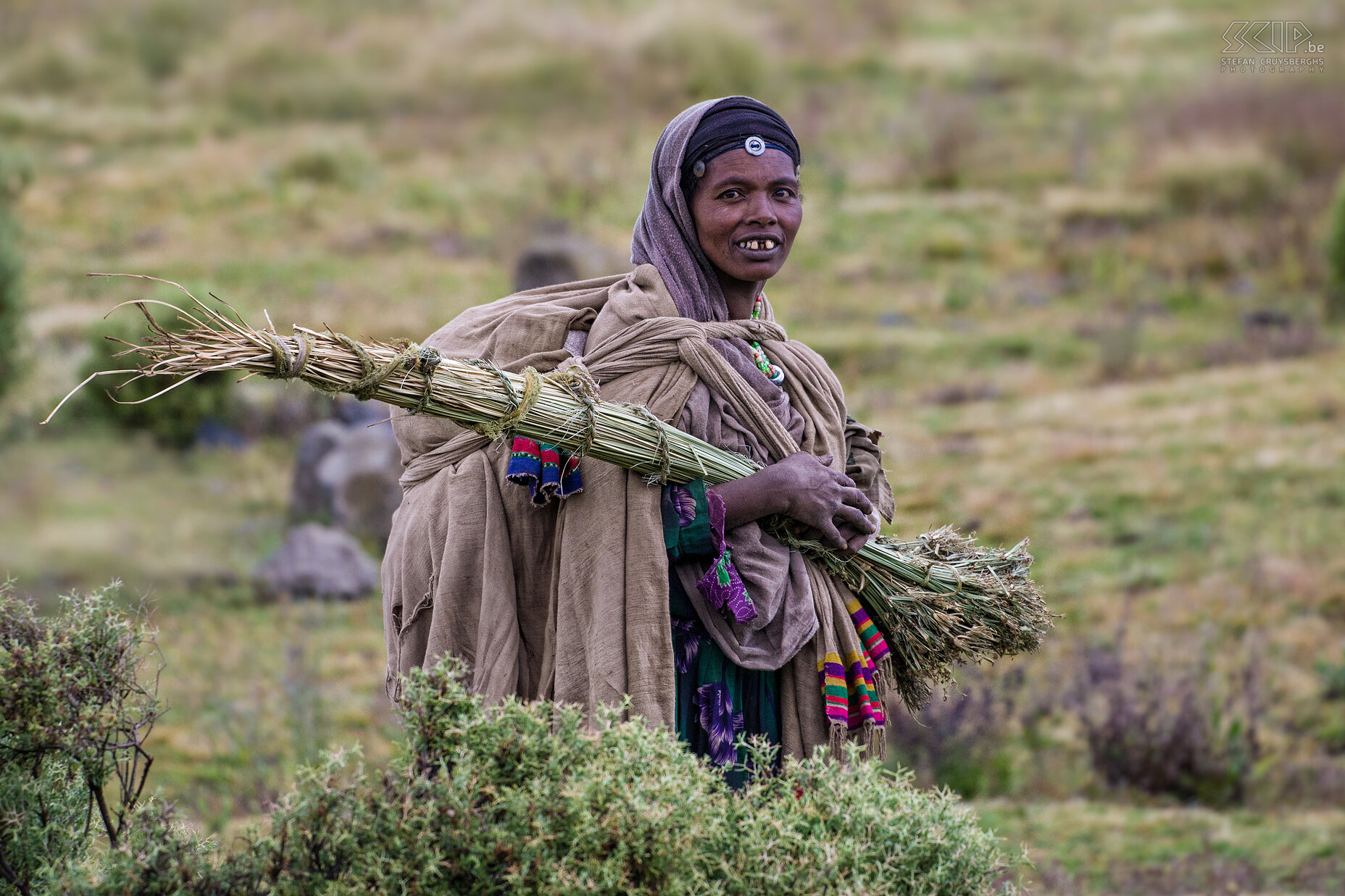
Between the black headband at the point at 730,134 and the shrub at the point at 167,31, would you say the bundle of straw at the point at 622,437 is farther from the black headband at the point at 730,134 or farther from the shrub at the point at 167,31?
the shrub at the point at 167,31

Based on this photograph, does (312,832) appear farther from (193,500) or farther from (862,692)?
(193,500)

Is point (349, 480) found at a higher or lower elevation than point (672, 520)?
higher

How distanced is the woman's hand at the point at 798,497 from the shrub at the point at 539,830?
0.61 m

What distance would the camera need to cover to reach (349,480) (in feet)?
27.8

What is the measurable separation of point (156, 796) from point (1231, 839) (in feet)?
14.5

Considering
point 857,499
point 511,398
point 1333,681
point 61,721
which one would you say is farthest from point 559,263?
point 61,721

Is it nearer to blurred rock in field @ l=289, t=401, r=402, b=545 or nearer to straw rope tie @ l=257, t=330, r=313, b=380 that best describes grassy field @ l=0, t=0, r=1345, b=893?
blurred rock in field @ l=289, t=401, r=402, b=545

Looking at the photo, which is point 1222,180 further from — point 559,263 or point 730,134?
point 730,134

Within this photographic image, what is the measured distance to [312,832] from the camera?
185cm

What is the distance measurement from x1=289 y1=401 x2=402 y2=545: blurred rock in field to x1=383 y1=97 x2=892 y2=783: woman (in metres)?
5.84

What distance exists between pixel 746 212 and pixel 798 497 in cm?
57

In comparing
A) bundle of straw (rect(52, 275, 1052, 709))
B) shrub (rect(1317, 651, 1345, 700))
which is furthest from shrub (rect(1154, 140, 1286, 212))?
bundle of straw (rect(52, 275, 1052, 709))

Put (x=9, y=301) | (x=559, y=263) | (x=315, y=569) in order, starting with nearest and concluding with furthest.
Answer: (x=315, y=569) → (x=9, y=301) → (x=559, y=263)

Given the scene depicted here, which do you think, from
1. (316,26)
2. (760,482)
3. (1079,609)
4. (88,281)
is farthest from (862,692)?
(316,26)
